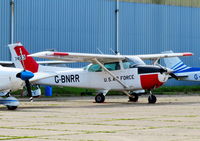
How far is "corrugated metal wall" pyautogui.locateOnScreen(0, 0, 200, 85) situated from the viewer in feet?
122

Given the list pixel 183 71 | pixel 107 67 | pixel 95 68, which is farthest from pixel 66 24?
pixel 107 67

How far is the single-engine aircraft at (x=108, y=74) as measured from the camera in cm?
2306

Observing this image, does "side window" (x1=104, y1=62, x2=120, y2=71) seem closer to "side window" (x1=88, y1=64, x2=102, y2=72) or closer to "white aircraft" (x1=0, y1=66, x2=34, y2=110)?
"side window" (x1=88, y1=64, x2=102, y2=72)

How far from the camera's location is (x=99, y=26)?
40.9 m

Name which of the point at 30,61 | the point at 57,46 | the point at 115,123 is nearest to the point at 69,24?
the point at 57,46

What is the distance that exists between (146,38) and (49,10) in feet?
27.8

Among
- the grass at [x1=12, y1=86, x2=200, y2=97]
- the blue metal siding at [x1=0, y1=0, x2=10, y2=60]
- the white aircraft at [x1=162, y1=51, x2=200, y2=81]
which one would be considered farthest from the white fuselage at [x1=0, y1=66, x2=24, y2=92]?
the white aircraft at [x1=162, y1=51, x2=200, y2=81]

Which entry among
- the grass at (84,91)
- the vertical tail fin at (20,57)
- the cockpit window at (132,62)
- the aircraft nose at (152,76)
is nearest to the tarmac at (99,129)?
the aircraft nose at (152,76)

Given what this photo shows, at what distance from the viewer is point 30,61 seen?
25.5 meters

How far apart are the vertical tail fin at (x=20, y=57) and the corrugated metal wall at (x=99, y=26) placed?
1084cm

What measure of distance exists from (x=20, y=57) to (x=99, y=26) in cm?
1721

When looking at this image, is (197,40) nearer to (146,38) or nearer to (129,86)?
(146,38)

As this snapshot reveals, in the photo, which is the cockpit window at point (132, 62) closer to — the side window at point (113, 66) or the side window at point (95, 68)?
the side window at point (113, 66)

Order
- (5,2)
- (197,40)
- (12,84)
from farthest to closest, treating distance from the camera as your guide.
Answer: (197,40), (5,2), (12,84)
